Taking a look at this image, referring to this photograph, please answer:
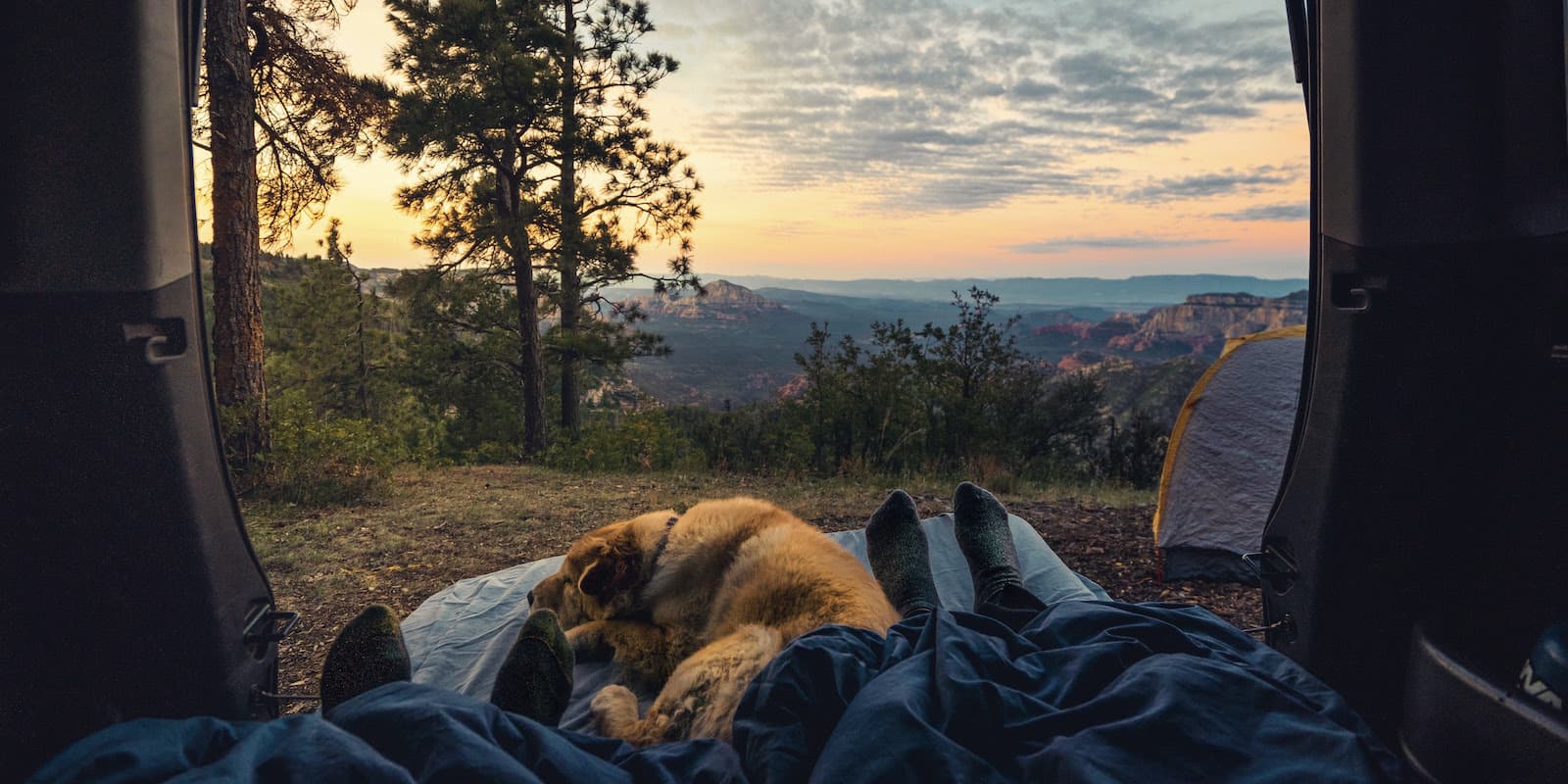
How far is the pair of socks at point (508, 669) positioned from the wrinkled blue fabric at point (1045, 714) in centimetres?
85

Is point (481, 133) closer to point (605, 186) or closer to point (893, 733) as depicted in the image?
point (605, 186)

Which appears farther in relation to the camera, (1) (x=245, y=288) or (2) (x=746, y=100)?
(2) (x=746, y=100)

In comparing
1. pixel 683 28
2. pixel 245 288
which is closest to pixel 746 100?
pixel 683 28

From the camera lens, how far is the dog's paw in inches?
79.6

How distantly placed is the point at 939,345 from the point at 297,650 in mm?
9320

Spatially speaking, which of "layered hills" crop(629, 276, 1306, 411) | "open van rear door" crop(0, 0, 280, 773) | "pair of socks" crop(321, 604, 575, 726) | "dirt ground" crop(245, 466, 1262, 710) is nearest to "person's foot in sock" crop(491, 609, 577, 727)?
"pair of socks" crop(321, 604, 575, 726)

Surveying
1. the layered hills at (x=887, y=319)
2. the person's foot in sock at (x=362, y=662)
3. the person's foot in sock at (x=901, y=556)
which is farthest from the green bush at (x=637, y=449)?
the person's foot in sock at (x=362, y=662)

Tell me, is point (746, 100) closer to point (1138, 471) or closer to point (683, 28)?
point (683, 28)

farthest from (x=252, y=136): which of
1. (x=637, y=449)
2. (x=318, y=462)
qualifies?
(x=637, y=449)

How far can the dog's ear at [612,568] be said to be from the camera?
8.14ft

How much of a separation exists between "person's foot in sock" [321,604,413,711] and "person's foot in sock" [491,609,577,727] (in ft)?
0.98

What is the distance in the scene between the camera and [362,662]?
197cm

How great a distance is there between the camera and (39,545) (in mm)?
1336

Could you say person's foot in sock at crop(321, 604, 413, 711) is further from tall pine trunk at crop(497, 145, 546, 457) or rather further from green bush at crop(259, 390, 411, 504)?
tall pine trunk at crop(497, 145, 546, 457)
